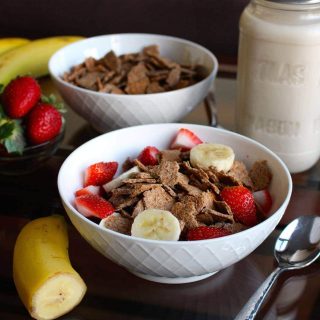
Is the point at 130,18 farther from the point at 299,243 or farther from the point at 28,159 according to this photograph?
the point at 299,243

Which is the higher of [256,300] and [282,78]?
[282,78]

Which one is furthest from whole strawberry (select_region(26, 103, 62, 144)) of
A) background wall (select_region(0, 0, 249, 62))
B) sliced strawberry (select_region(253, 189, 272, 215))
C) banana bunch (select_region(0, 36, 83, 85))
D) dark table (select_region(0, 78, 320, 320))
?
background wall (select_region(0, 0, 249, 62))

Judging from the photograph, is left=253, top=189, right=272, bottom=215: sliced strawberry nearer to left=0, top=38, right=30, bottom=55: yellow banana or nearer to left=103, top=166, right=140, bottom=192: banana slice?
left=103, top=166, right=140, bottom=192: banana slice

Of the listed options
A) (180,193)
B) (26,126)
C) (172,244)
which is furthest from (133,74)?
(172,244)

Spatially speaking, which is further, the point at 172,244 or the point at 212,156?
the point at 212,156

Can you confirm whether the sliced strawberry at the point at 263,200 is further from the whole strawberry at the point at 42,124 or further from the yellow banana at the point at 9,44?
the yellow banana at the point at 9,44

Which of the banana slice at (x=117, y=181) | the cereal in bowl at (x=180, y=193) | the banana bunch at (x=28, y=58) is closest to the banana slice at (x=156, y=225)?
the cereal in bowl at (x=180, y=193)
